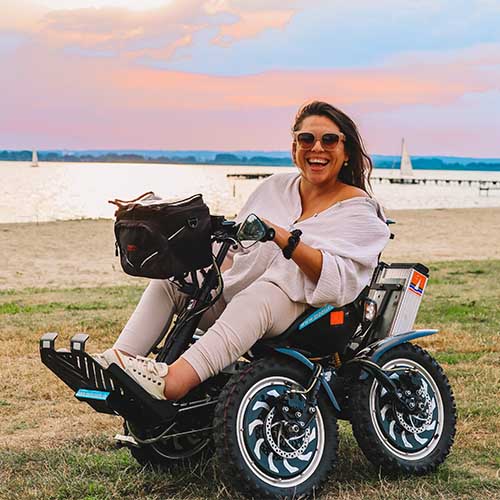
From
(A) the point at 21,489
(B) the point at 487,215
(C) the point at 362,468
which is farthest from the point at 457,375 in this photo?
(B) the point at 487,215

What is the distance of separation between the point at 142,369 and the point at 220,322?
1.28 feet

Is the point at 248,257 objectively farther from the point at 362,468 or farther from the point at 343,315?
the point at 362,468

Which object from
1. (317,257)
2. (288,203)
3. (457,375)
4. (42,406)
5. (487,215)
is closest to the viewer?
(317,257)

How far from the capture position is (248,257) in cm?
429

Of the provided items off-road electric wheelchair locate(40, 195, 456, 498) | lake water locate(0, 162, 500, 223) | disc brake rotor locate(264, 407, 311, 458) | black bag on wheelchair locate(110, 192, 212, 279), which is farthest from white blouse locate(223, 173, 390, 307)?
lake water locate(0, 162, 500, 223)

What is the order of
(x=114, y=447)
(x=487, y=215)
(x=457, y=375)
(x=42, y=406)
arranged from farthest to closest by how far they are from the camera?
1. (x=487, y=215)
2. (x=457, y=375)
3. (x=42, y=406)
4. (x=114, y=447)

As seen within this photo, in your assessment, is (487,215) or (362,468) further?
(487,215)

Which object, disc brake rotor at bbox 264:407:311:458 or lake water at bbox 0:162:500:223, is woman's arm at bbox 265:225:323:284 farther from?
lake water at bbox 0:162:500:223

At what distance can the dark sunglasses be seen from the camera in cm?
429

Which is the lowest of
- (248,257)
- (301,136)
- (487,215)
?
(487,215)

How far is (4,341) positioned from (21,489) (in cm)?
435

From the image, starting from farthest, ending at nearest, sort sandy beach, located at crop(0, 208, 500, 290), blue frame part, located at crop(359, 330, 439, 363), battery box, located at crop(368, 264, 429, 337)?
sandy beach, located at crop(0, 208, 500, 290) < battery box, located at crop(368, 264, 429, 337) < blue frame part, located at crop(359, 330, 439, 363)

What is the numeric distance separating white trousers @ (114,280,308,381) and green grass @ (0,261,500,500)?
616 mm

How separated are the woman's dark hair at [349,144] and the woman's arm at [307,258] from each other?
0.66 m
